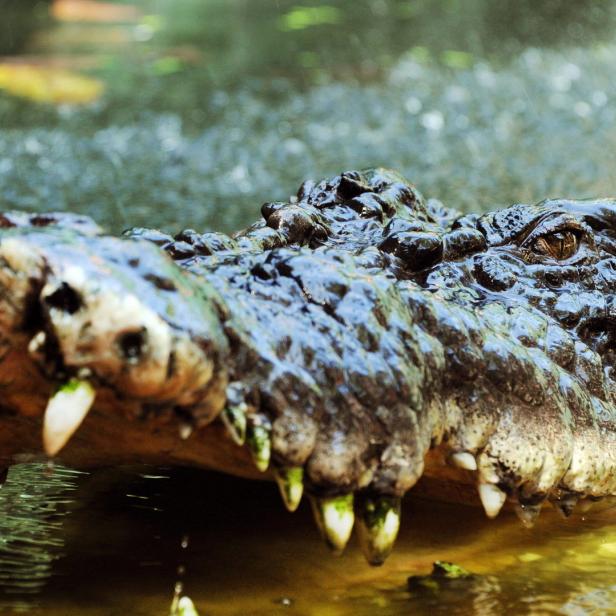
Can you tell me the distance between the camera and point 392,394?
1772mm

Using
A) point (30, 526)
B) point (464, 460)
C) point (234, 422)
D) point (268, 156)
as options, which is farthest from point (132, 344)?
point (268, 156)

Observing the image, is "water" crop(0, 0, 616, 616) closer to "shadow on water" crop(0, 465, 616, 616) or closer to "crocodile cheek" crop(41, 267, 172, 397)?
"shadow on water" crop(0, 465, 616, 616)

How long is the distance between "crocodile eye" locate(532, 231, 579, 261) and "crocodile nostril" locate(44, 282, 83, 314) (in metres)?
1.52

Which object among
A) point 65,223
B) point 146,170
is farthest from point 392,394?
point 146,170

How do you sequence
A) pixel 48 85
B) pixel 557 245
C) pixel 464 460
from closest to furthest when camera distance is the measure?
pixel 464 460 → pixel 557 245 → pixel 48 85

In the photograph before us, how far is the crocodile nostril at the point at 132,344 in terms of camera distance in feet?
4.73

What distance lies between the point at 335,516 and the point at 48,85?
694cm

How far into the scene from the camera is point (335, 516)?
5.56 feet

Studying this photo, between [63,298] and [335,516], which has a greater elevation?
[63,298]

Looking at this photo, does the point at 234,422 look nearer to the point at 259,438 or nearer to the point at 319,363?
the point at 259,438

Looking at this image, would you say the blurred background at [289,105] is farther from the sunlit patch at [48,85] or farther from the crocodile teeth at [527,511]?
the crocodile teeth at [527,511]

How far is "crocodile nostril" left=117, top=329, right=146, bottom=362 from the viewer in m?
1.44

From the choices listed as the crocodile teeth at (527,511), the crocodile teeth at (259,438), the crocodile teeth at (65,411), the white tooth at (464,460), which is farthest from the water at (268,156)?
the crocodile teeth at (65,411)

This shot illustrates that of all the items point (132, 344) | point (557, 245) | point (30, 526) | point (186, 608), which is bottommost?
point (186, 608)
